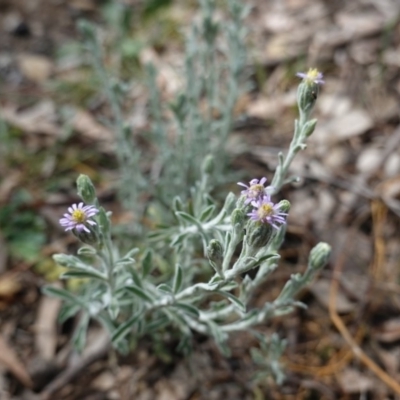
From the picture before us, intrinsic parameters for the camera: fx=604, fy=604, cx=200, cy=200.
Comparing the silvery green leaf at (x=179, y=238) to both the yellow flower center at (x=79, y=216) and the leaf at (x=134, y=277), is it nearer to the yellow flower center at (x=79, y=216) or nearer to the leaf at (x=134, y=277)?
the leaf at (x=134, y=277)

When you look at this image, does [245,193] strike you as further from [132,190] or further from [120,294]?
[132,190]

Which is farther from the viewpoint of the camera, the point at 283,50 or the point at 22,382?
the point at 283,50

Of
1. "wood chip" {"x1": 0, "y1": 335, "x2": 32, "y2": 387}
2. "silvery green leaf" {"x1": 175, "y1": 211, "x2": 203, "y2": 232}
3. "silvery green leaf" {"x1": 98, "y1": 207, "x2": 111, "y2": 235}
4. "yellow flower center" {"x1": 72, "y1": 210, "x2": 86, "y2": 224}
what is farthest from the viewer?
"wood chip" {"x1": 0, "y1": 335, "x2": 32, "y2": 387}

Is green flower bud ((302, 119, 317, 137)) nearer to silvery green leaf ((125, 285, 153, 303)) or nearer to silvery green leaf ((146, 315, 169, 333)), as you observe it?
silvery green leaf ((125, 285, 153, 303))

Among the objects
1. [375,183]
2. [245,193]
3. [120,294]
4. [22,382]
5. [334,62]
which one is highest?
[245,193]

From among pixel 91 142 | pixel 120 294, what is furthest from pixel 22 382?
pixel 91 142

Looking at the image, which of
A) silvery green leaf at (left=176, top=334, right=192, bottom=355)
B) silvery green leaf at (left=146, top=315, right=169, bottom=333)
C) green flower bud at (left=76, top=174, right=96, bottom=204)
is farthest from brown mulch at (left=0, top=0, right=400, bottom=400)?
green flower bud at (left=76, top=174, right=96, bottom=204)
